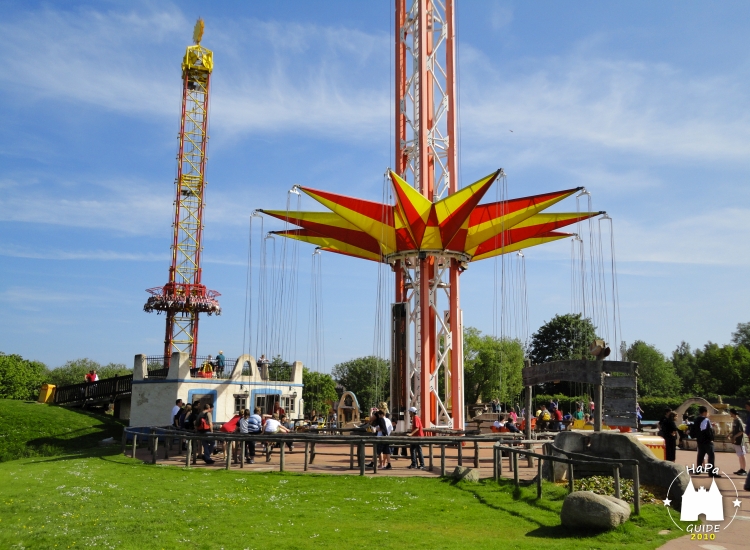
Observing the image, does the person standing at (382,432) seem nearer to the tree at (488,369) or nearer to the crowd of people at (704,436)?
the crowd of people at (704,436)

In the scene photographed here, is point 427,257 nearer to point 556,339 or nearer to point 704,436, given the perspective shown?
point 704,436

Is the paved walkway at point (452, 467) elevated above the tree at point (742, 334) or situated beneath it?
situated beneath

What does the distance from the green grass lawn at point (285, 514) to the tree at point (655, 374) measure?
7435 cm

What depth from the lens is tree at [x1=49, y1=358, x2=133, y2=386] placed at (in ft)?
319

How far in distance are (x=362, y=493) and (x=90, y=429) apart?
25.1 m

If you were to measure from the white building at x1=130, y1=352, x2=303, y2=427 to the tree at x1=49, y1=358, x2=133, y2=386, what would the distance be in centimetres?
6269

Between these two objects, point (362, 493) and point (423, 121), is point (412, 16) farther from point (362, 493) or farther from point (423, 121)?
point (362, 493)

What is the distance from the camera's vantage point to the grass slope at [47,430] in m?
29.7

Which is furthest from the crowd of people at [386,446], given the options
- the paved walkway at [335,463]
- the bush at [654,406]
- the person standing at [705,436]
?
the bush at [654,406]

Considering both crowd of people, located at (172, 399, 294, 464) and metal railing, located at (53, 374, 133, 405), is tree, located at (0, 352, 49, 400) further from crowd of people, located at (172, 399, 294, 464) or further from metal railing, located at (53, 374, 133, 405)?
crowd of people, located at (172, 399, 294, 464)

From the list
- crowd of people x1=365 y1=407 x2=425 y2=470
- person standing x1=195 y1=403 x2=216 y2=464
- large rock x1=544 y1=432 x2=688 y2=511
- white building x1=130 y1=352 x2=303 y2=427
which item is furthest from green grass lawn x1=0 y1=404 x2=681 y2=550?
white building x1=130 y1=352 x2=303 y2=427

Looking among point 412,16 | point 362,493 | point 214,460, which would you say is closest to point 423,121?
point 412,16

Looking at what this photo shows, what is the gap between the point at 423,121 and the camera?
26078 mm

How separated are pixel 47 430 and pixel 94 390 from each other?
8.25m
